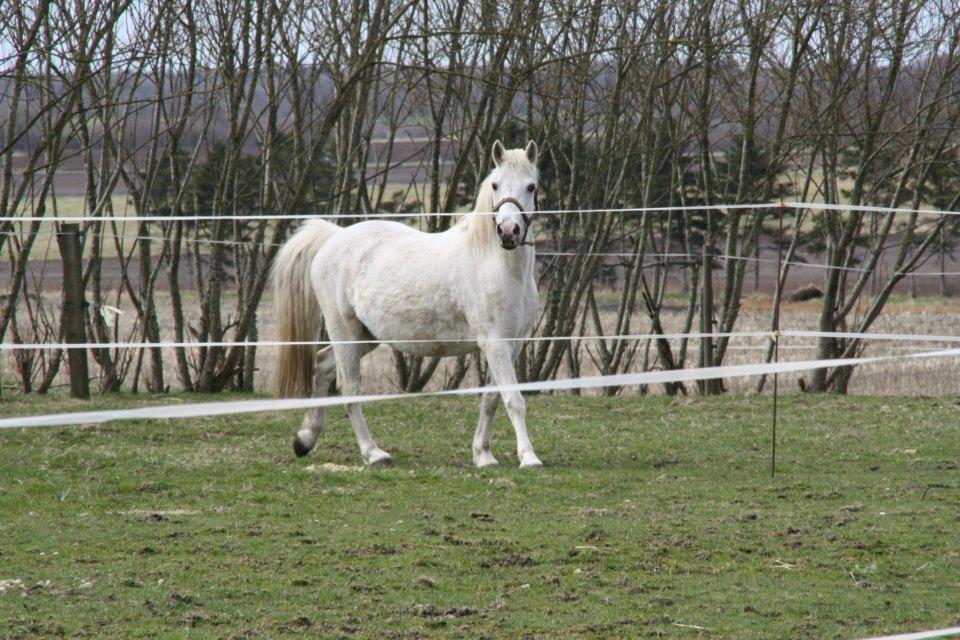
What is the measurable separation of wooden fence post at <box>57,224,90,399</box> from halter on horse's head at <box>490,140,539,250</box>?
413 centimetres

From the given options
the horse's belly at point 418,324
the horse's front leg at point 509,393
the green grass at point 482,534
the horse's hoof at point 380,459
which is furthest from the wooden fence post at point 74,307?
the horse's front leg at point 509,393

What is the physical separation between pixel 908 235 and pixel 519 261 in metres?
5.71

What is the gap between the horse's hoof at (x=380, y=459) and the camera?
6613 mm

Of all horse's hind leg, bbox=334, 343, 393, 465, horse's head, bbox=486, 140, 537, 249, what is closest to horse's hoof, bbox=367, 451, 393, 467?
horse's hind leg, bbox=334, 343, 393, 465

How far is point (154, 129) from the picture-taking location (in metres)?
10.1

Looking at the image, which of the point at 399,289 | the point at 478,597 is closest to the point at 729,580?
the point at 478,597

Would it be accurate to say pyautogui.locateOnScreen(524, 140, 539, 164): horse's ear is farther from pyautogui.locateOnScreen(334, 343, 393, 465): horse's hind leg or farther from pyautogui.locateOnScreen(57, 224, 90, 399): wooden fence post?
pyautogui.locateOnScreen(57, 224, 90, 399): wooden fence post

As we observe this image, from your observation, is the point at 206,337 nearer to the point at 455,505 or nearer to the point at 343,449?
the point at 343,449

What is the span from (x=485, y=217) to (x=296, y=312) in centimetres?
155

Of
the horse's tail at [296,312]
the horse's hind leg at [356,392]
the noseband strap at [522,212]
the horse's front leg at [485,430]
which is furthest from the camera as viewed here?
the horse's tail at [296,312]

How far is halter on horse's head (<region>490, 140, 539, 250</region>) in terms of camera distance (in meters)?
6.13

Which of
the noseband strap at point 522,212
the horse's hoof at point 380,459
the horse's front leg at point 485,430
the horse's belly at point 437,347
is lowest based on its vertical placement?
the horse's hoof at point 380,459

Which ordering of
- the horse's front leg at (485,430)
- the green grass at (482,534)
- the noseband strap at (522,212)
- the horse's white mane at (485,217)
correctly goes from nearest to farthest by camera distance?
1. the green grass at (482,534)
2. the noseband strap at (522,212)
3. the horse's white mane at (485,217)
4. the horse's front leg at (485,430)

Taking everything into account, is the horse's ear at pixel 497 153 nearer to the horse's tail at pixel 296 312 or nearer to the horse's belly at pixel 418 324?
the horse's belly at pixel 418 324
